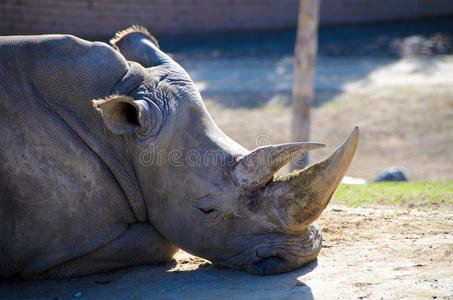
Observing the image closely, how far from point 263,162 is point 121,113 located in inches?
38.7

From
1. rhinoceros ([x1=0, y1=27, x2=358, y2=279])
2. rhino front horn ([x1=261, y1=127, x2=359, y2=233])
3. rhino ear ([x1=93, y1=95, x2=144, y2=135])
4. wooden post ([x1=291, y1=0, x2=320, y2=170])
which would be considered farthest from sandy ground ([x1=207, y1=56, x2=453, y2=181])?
rhino front horn ([x1=261, y1=127, x2=359, y2=233])

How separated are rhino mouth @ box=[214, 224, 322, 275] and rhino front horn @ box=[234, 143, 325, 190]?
36cm

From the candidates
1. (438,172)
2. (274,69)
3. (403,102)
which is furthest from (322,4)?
(438,172)

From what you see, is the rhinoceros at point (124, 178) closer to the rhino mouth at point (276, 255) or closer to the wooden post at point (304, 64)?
the rhino mouth at point (276, 255)

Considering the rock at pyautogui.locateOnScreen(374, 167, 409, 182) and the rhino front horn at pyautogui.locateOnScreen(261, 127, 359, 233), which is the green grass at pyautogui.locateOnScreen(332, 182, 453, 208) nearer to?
the rock at pyautogui.locateOnScreen(374, 167, 409, 182)

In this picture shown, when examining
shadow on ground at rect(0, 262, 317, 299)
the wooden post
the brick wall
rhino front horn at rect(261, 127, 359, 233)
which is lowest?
shadow on ground at rect(0, 262, 317, 299)

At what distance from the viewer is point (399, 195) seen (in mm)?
6543

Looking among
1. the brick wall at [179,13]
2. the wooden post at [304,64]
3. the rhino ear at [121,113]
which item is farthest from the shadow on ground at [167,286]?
the brick wall at [179,13]

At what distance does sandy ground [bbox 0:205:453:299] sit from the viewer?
389 cm

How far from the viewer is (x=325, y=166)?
400cm

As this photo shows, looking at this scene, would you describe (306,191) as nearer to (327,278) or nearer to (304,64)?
(327,278)

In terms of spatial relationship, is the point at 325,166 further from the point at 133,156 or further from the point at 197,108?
the point at 133,156

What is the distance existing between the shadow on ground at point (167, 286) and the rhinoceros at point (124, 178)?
2.7 inches

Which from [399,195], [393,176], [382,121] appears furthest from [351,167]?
[399,195]
